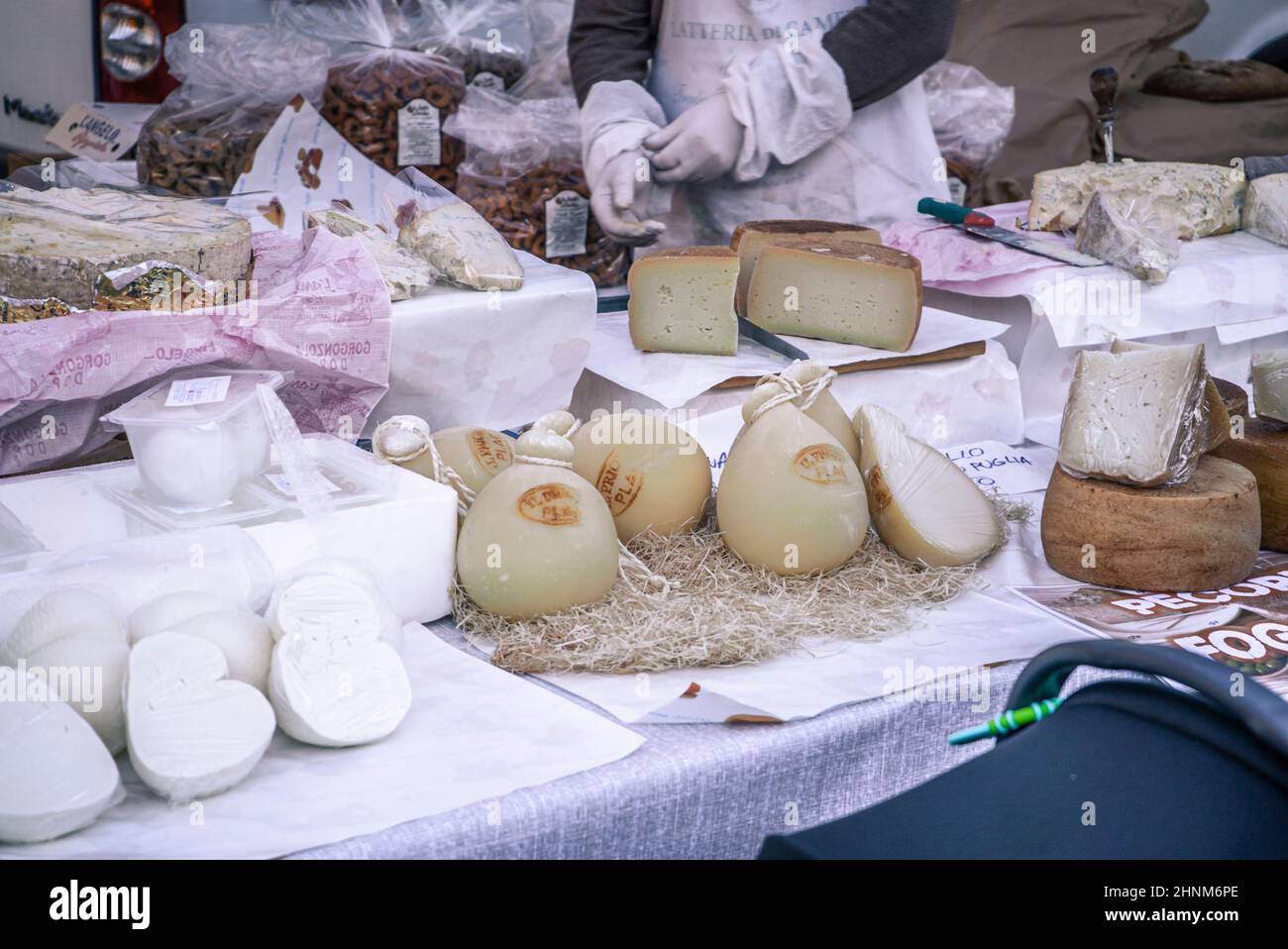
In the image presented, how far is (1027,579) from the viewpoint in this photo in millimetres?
1169

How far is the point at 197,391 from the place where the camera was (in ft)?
3.50

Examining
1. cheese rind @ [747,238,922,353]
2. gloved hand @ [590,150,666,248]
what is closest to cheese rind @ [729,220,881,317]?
cheese rind @ [747,238,922,353]

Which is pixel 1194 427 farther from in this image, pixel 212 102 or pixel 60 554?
pixel 212 102

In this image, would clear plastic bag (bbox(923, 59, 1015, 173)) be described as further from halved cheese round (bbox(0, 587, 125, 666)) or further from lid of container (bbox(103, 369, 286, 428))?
halved cheese round (bbox(0, 587, 125, 666))

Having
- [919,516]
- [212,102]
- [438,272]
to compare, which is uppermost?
[212,102]

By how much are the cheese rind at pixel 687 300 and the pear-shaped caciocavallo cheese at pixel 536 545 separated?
0.57 meters

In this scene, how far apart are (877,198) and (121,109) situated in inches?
61.0

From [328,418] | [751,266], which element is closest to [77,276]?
[328,418]

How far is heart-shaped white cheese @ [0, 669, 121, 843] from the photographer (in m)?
0.69

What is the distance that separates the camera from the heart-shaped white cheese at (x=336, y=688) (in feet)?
2.64

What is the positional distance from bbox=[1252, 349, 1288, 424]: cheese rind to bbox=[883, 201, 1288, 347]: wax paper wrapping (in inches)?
17.9

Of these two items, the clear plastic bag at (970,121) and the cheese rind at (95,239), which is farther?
the clear plastic bag at (970,121)

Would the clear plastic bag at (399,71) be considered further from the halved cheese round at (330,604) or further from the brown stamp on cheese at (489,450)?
the halved cheese round at (330,604)

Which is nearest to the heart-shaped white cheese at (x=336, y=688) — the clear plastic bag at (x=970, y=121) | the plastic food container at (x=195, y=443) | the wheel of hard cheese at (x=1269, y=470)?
the plastic food container at (x=195, y=443)
